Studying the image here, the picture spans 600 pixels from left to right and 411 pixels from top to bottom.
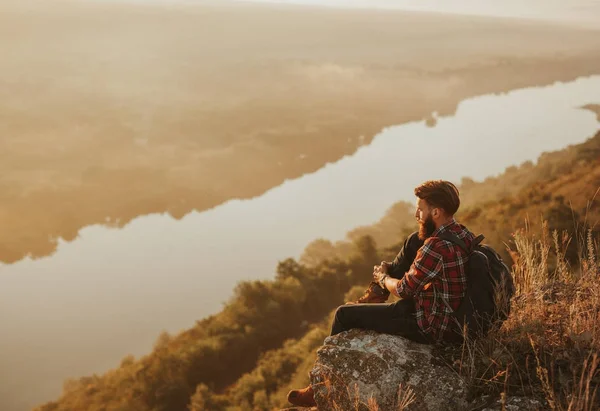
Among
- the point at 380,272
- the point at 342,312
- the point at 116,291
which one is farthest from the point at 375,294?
the point at 116,291

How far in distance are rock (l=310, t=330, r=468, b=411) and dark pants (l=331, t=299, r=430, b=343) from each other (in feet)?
0.28

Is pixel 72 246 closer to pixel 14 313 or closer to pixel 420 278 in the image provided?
pixel 14 313

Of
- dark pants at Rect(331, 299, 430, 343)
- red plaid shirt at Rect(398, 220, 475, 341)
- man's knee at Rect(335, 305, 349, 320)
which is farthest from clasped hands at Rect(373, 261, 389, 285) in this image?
red plaid shirt at Rect(398, 220, 475, 341)

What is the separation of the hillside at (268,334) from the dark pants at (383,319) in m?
15.1

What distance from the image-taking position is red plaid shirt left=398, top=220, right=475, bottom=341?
343 cm

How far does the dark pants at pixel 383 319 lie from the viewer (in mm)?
3844

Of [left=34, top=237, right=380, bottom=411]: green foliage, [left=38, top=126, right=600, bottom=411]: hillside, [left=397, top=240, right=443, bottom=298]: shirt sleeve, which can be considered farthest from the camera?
[left=34, top=237, right=380, bottom=411]: green foliage

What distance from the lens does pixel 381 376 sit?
3.67m

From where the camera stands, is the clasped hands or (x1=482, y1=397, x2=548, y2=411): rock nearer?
(x1=482, y1=397, x2=548, y2=411): rock

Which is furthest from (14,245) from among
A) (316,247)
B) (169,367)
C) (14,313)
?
(169,367)

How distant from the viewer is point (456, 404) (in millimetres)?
3371

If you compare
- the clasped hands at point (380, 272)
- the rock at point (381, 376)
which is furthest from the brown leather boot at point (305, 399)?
the clasped hands at point (380, 272)

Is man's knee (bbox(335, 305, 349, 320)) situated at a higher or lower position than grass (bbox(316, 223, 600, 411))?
higher

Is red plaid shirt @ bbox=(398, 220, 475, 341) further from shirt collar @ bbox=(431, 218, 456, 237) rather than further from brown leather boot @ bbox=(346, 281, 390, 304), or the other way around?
brown leather boot @ bbox=(346, 281, 390, 304)
